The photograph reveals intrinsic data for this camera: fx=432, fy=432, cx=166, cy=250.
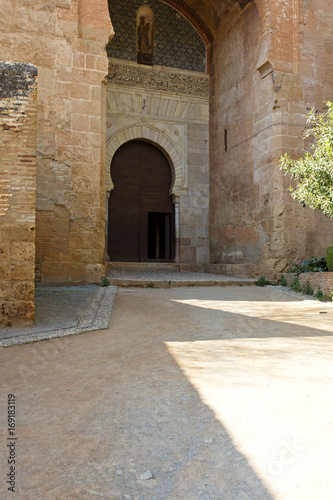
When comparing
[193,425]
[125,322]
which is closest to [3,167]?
[125,322]

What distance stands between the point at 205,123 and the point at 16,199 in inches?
363

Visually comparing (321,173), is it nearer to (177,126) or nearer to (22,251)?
(22,251)

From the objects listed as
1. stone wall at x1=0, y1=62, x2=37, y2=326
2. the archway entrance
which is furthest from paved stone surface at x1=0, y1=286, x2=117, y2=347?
the archway entrance

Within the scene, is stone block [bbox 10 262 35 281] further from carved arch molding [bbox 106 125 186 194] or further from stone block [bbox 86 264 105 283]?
carved arch molding [bbox 106 125 186 194]

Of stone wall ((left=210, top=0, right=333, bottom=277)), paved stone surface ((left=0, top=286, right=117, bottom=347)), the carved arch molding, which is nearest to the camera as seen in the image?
paved stone surface ((left=0, top=286, right=117, bottom=347))

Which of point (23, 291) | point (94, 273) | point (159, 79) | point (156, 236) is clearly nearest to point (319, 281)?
point (94, 273)

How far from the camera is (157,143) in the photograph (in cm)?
1256

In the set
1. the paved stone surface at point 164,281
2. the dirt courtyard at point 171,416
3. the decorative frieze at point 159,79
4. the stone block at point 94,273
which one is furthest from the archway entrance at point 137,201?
the dirt courtyard at point 171,416

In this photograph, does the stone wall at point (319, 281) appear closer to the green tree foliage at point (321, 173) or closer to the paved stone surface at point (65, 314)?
the green tree foliage at point (321, 173)

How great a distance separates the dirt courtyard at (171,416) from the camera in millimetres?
1727

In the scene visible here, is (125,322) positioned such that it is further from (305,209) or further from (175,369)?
(305,209)

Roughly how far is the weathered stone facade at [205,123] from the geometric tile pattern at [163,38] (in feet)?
0.74

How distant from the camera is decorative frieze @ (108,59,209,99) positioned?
12.1m

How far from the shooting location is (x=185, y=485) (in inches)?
67.4
